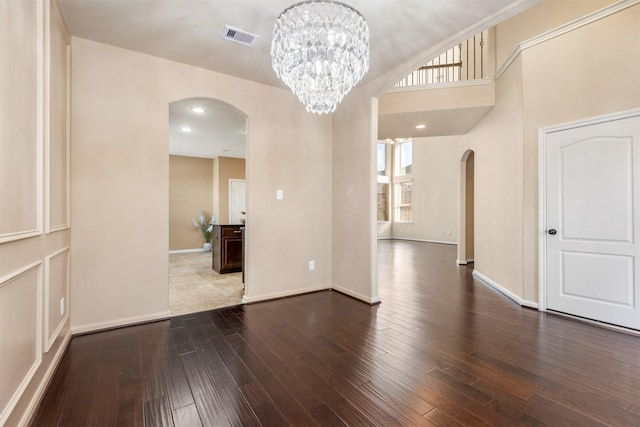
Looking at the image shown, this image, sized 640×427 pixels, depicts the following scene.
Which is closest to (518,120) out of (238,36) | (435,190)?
(238,36)

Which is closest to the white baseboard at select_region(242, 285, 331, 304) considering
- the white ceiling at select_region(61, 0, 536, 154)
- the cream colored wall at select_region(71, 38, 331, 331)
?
the cream colored wall at select_region(71, 38, 331, 331)

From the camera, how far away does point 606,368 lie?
198cm

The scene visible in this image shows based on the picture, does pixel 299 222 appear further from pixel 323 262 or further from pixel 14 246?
pixel 14 246

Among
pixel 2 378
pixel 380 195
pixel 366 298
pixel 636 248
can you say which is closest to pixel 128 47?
pixel 2 378

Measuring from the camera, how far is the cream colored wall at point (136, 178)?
257 cm

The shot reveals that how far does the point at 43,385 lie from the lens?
67.4 inches

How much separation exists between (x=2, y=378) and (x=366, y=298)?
9.71 feet

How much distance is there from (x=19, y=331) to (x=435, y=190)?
10.4 metres

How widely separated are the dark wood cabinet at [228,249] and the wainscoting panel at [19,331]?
334cm

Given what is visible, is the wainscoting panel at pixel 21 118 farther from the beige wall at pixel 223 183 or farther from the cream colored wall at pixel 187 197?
the cream colored wall at pixel 187 197

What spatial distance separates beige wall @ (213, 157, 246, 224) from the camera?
810 centimetres

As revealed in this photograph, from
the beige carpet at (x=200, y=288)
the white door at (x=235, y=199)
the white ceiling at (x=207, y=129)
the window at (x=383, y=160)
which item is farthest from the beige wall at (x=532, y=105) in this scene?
the window at (x=383, y=160)

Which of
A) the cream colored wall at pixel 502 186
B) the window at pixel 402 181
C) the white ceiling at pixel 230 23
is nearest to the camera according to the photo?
the white ceiling at pixel 230 23

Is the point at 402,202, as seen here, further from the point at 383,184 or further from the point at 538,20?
the point at 538,20
